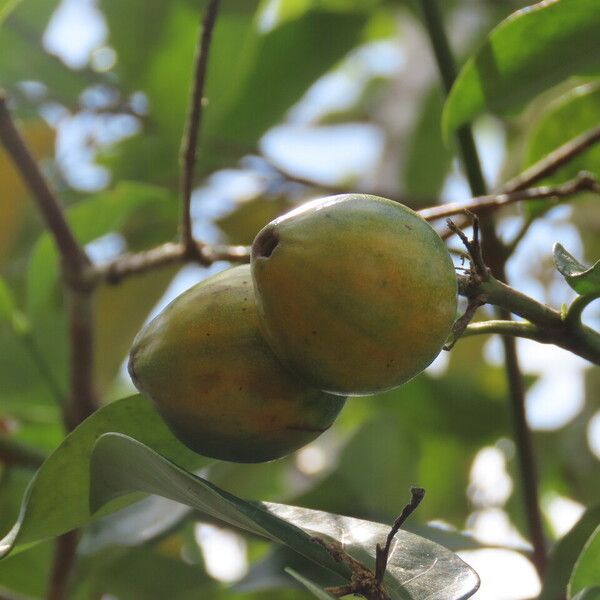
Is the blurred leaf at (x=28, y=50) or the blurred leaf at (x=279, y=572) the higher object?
the blurred leaf at (x=28, y=50)

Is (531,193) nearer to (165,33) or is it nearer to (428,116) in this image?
(165,33)

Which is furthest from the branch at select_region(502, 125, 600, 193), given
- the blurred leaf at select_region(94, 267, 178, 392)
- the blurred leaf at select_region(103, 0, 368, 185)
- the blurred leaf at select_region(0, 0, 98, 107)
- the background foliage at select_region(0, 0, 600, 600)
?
the blurred leaf at select_region(0, 0, 98, 107)

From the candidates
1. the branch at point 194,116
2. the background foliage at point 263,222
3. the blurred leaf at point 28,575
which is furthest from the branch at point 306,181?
the blurred leaf at point 28,575

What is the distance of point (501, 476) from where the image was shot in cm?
200

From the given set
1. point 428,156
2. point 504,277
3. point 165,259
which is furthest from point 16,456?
point 428,156

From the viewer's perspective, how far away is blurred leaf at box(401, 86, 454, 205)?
2.32m

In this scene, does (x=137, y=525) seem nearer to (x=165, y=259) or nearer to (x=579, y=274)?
(x=165, y=259)

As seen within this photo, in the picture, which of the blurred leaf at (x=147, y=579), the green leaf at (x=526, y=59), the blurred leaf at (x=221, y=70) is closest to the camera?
the green leaf at (x=526, y=59)

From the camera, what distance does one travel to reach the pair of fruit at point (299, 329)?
73 centimetres

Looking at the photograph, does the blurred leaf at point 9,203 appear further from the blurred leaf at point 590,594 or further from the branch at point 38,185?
Answer: the blurred leaf at point 590,594

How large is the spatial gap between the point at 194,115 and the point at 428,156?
129 cm

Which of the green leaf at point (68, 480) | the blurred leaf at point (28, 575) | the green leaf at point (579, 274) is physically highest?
the green leaf at point (579, 274)

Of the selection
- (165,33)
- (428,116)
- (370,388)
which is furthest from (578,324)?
(428,116)

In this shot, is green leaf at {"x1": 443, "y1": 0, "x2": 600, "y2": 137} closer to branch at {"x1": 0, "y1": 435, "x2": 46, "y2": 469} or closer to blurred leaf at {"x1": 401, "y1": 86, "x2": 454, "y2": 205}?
branch at {"x1": 0, "y1": 435, "x2": 46, "y2": 469}
